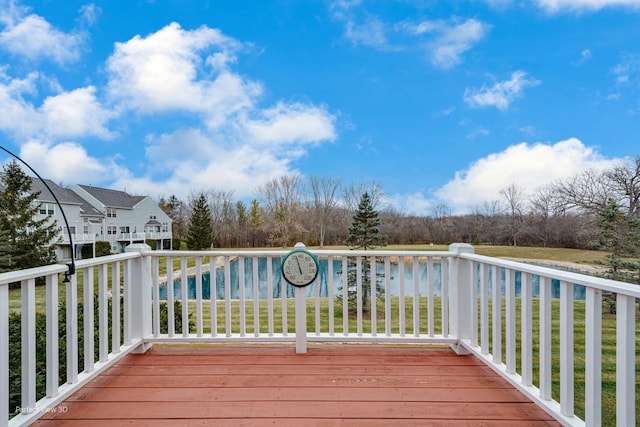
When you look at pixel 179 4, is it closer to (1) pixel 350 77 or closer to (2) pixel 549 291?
(1) pixel 350 77

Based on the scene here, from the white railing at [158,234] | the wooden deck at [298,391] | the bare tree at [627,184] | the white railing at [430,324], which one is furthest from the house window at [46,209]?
the white railing at [158,234]

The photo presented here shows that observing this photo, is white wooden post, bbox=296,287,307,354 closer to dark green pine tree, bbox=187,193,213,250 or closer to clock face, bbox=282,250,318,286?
clock face, bbox=282,250,318,286

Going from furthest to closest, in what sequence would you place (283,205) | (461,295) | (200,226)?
1. (200,226)
2. (283,205)
3. (461,295)

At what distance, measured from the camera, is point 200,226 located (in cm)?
1432

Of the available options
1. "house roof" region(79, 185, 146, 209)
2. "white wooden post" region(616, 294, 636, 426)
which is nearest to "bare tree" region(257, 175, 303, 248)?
"house roof" region(79, 185, 146, 209)

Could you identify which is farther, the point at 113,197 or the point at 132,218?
the point at 132,218

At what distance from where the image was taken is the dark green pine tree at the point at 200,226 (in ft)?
44.3

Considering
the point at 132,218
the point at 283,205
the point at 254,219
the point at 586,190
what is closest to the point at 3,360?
the point at 283,205

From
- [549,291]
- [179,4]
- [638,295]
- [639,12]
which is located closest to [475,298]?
[549,291]

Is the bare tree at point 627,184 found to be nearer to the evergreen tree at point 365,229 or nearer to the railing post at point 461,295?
the evergreen tree at point 365,229

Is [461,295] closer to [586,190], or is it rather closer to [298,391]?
[298,391]

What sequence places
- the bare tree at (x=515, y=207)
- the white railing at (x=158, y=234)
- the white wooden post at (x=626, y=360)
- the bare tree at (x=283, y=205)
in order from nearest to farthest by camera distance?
the white wooden post at (x=626, y=360), the bare tree at (x=515, y=207), the bare tree at (x=283, y=205), the white railing at (x=158, y=234)

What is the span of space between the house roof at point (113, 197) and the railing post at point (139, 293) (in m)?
12.5

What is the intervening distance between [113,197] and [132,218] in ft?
Answer: 5.22
